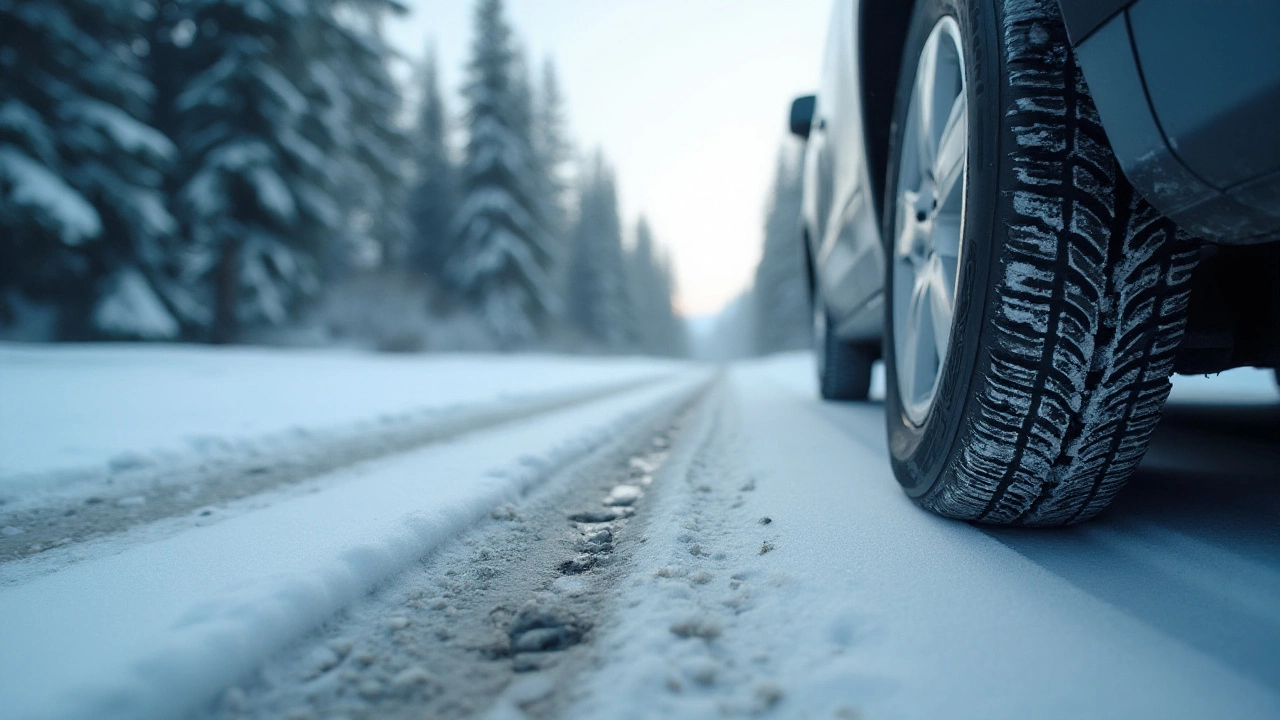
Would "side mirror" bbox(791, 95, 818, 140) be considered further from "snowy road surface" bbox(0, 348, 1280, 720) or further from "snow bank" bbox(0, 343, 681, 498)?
"snow bank" bbox(0, 343, 681, 498)

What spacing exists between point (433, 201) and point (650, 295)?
75.9 feet

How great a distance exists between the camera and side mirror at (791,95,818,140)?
9.41ft

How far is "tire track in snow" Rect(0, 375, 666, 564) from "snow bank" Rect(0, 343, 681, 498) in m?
0.22

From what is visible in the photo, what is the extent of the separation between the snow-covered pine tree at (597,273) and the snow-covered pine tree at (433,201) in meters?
8.13

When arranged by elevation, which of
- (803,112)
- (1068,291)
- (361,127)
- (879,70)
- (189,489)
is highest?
(361,127)

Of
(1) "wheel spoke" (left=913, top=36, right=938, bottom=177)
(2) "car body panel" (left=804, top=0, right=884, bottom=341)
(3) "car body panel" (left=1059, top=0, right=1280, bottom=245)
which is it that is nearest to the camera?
(3) "car body panel" (left=1059, top=0, right=1280, bottom=245)

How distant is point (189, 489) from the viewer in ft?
5.69

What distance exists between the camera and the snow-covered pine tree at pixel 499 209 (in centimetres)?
1658

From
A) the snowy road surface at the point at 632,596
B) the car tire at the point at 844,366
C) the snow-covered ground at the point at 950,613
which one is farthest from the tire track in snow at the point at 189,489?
the car tire at the point at 844,366

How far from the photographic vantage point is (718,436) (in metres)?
2.54

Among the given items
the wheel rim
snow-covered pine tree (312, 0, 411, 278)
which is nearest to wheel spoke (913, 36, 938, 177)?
the wheel rim

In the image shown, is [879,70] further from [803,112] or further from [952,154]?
[803,112]

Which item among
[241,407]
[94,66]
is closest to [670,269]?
[94,66]

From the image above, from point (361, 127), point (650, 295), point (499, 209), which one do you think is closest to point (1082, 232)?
point (361, 127)
